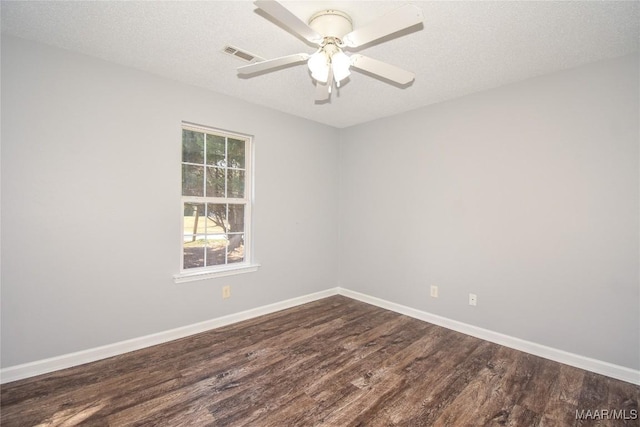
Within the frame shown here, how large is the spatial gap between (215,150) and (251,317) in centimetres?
190

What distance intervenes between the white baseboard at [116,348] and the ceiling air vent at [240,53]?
97.8 inches

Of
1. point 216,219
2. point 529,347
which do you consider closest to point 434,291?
point 529,347

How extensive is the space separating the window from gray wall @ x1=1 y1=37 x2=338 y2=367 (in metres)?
0.13

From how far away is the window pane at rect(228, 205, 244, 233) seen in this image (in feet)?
10.6

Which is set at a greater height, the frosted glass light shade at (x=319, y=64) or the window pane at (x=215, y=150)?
the frosted glass light shade at (x=319, y=64)

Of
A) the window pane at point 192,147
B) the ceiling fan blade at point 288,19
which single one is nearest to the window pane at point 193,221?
the window pane at point 192,147

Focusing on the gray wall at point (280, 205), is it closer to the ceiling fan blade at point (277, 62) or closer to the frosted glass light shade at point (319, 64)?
the ceiling fan blade at point (277, 62)

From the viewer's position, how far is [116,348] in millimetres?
2422

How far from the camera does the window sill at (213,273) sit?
2.78m

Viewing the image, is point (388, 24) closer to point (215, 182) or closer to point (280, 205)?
point (215, 182)

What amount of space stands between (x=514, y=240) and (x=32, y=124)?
4.02m

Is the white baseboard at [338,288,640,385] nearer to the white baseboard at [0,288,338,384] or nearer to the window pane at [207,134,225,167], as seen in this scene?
the white baseboard at [0,288,338,384]

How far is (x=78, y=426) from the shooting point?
5.40 feet

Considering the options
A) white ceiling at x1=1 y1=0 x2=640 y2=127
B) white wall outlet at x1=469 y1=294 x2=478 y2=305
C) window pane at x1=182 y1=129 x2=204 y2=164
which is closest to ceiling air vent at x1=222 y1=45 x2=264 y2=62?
white ceiling at x1=1 y1=0 x2=640 y2=127
